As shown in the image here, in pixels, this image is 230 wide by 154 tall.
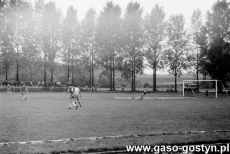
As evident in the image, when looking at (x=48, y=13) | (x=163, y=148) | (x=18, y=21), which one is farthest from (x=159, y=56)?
(x=163, y=148)

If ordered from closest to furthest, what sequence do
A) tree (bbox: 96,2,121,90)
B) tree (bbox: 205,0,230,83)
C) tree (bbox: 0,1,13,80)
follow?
tree (bbox: 205,0,230,83) → tree (bbox: 0,1,13,80) → tree (bbox: 96,2,121,90)

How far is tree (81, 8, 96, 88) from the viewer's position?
6500 centimetres

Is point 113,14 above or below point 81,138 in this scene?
above

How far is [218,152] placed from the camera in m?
9.74

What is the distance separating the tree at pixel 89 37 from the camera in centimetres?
6500

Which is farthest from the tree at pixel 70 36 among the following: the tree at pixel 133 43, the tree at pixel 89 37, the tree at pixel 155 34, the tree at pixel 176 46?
the tree at pixel 176 46

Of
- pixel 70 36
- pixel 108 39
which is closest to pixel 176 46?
pixel 108 39

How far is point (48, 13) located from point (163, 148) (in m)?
56.1

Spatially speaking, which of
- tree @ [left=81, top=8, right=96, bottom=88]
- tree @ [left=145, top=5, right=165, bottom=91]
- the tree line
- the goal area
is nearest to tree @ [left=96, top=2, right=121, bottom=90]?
the tree line

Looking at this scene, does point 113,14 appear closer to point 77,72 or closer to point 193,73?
point 77,72

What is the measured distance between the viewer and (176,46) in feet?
207

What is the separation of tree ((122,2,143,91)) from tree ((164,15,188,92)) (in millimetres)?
4910

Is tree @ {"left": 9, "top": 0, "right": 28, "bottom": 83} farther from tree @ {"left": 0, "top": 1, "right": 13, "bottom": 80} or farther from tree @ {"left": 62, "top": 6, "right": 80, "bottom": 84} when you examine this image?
tree @ {"left": 62, "top": 6, "right": 80, "bottom": 84}

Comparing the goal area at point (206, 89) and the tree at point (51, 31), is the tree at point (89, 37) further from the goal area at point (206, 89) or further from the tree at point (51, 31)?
the goal area at point (206, 89)
